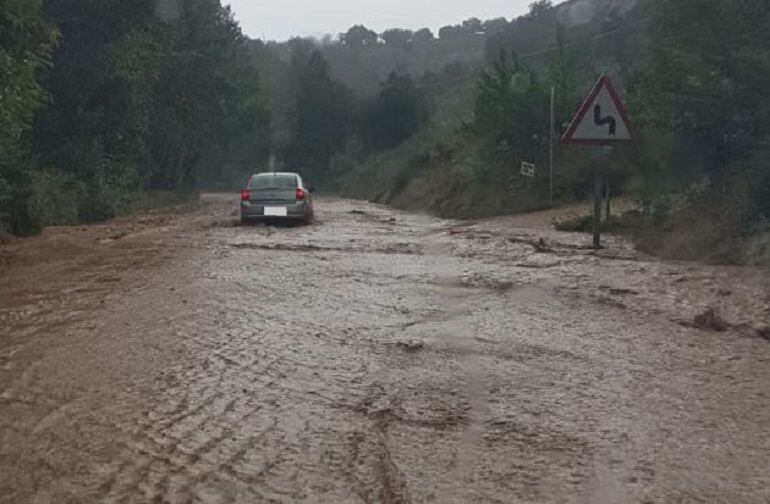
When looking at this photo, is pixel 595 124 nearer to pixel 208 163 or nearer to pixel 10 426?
pixel 10 426

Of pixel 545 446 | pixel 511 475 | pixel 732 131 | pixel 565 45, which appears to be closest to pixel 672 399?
pixel 545 446

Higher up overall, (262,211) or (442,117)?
(442,117)

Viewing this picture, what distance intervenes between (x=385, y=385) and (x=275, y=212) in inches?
→ 574

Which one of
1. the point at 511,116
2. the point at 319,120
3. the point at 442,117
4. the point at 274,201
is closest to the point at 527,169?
the point at 511,116

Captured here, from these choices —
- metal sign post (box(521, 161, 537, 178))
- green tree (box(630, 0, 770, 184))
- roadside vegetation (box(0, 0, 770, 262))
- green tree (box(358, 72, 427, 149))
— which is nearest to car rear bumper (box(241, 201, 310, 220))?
roadside vegetation (box(0, 0, 770, 262))

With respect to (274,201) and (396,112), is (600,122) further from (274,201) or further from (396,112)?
(396,112)

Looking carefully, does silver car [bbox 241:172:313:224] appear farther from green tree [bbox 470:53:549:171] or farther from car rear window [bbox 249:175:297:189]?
green tree [bbox 470:53:549:171]

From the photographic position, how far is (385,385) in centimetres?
581

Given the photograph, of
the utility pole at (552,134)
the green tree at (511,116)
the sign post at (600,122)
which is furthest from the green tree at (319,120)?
the sign post at (600,122)

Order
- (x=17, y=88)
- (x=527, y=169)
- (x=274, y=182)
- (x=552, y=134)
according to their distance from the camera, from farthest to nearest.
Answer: (x=527, y=169), (x=552, y=134), (x=274, y=182), (x=17, y=88)

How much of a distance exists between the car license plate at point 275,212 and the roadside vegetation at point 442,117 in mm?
4763

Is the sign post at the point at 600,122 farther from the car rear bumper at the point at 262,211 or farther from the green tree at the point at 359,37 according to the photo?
the green tree at the point at 359,37

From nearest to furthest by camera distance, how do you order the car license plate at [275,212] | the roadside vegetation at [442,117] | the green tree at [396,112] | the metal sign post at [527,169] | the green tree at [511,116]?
1. the roadside vegetation at [442,117]
2. the car license plate at [275,212]
3. the metal sign post at [527,169]
4. the green tree at [511,116]
5. the green tree at [396,112]

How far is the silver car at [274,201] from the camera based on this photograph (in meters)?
20.1
